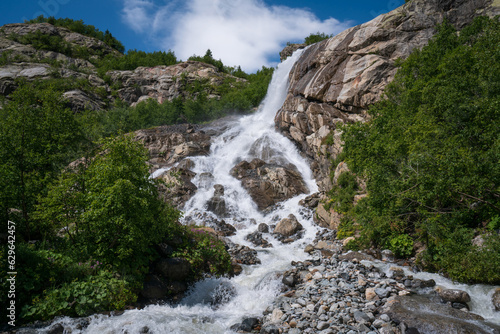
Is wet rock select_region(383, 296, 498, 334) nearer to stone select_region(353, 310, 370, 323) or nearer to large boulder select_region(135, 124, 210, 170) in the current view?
stone select_region(353, 310, 370, 323)

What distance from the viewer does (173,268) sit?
34.7 ft

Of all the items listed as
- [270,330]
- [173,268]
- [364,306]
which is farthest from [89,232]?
[364,306]

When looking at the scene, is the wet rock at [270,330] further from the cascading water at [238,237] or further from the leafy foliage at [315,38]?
the leafy foliage at [315,38]

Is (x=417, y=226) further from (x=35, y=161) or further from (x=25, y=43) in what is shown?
(x=25, y=43)

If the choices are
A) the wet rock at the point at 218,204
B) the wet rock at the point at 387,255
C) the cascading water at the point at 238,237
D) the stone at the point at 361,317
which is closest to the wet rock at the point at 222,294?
the cascading water at the point at 238,237

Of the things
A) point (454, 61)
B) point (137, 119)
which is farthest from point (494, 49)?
point (137, 119)

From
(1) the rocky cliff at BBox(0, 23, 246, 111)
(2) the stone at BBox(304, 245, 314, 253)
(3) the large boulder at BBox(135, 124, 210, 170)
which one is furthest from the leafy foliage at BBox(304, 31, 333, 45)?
(2) the stone at BBox(304, 245, 314, 253)

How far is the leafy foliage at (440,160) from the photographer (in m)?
10.2

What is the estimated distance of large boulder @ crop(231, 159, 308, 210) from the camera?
2553 cm

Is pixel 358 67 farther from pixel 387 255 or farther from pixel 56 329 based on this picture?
pixel 56 329

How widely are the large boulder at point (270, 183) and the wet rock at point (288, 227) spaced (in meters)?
4.29

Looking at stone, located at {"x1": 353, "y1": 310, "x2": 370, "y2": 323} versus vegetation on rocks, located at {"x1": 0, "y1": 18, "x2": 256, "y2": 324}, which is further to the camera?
vegetation on rocks, located at {"x1": 0, "y1": 18, "x2": 256, "y2": 324}

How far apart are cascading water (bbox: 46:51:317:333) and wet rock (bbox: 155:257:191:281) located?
777 mm

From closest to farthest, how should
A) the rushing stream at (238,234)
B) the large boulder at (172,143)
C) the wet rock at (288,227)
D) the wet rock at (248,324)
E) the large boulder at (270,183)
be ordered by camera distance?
the rushing stream at (238,234)
the wet rock at (248,324)
the wet rock at (288,227)
the large boulder at (270,183)
the large boulder at (172,143)
